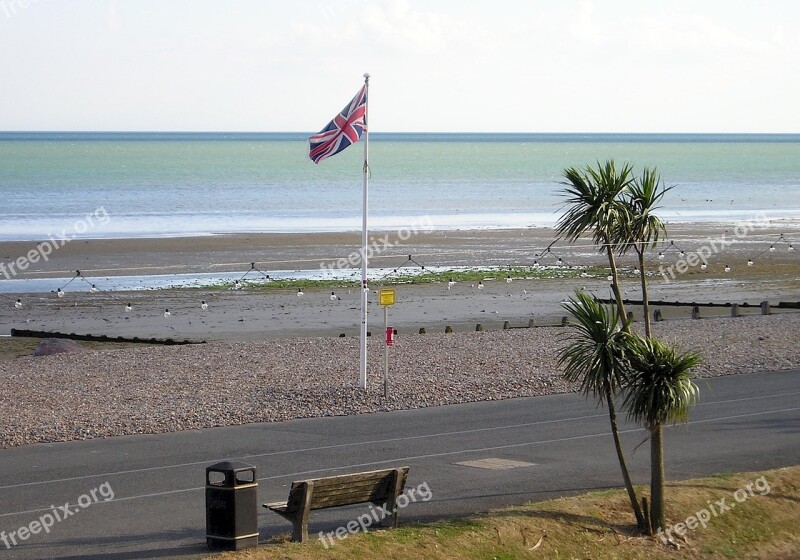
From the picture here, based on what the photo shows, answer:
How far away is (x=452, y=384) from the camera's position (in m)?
23.3

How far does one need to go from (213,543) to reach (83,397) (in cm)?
1034

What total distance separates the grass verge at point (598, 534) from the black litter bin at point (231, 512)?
175mm

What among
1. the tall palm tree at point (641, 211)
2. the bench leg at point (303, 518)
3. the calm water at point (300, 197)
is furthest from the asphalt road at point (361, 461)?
the calm water at point (300, 197)

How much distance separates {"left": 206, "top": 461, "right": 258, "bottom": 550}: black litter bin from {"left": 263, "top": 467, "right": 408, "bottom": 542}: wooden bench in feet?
1.53

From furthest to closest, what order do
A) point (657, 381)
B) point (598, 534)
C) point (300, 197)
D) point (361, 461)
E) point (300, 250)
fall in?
point (300, 197)
point (300, 250)
point (361, 461)
point (598, 534)
point (657, 381)

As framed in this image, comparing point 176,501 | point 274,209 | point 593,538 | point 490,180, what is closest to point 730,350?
point 593,538

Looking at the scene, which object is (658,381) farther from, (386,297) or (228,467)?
(386,297)

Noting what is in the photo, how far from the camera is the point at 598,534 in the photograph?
1375 cm

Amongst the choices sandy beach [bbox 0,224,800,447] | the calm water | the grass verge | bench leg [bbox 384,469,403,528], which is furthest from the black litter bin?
the calm water

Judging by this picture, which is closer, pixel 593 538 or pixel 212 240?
pixel 593 538

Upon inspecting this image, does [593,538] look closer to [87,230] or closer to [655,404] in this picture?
[655,404]

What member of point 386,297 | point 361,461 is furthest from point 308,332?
point 361,461

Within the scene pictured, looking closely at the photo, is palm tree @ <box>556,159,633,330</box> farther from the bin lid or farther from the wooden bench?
the bin lid

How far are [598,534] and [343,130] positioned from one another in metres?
10.1
